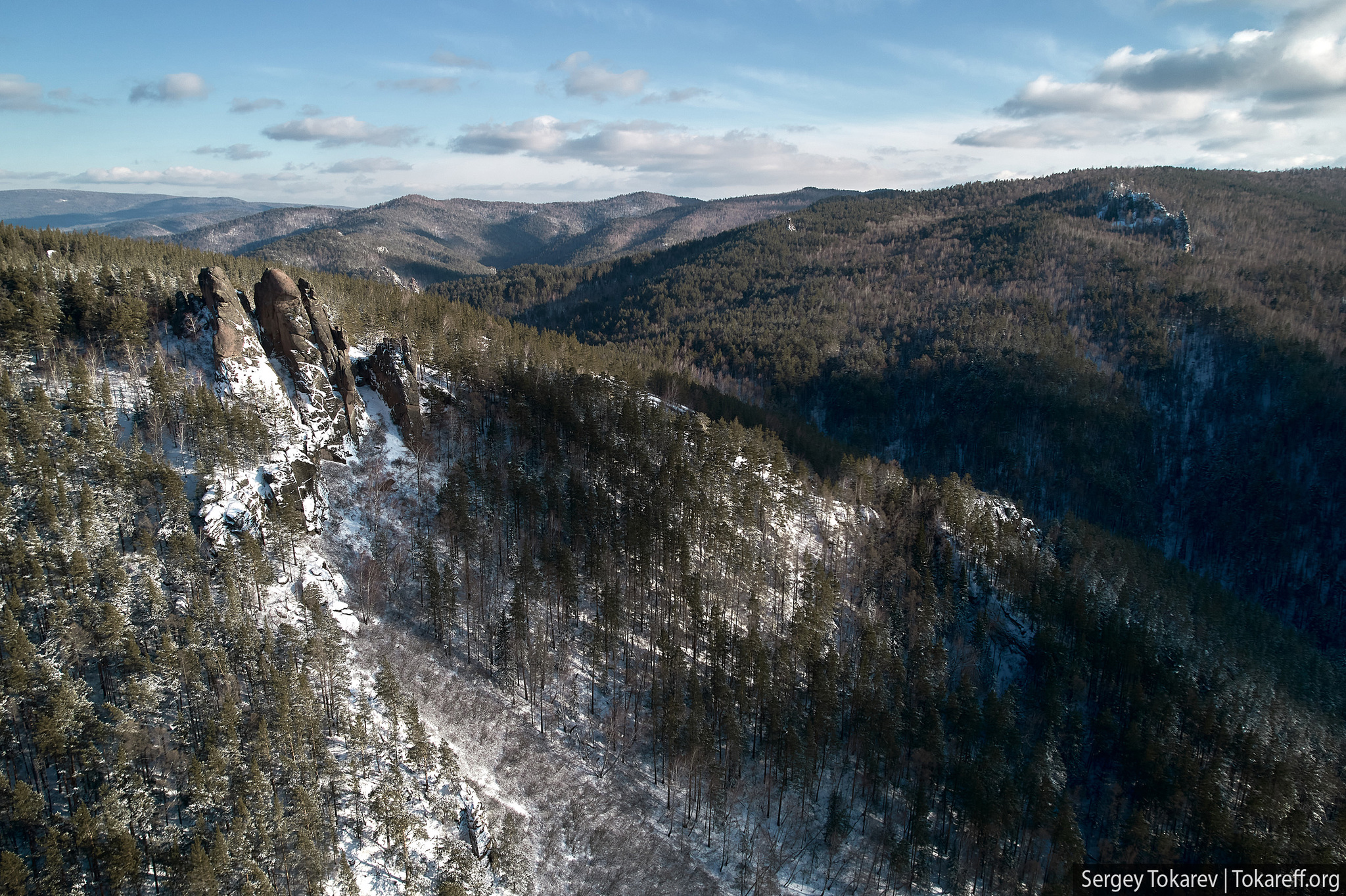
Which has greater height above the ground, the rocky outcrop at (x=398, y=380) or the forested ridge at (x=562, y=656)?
the rocky outcrop at (x=398, y=380)

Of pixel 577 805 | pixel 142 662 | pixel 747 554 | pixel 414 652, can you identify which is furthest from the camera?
pixel 747 554

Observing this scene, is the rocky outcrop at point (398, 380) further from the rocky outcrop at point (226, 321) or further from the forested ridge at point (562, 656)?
the rocky outcrop at point (226, 321)

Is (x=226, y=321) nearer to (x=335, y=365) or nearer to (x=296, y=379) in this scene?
(x=296, y=379)

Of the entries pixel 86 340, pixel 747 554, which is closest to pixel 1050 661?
pixel 747 554

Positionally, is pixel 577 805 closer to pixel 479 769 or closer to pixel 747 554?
pixel 479 769

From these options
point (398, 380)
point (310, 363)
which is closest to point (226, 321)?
point (310, 363)

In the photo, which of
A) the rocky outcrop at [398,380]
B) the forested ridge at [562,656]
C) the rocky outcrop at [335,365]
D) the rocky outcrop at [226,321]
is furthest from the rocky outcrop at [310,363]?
the rocky outcrop at [398,380]
